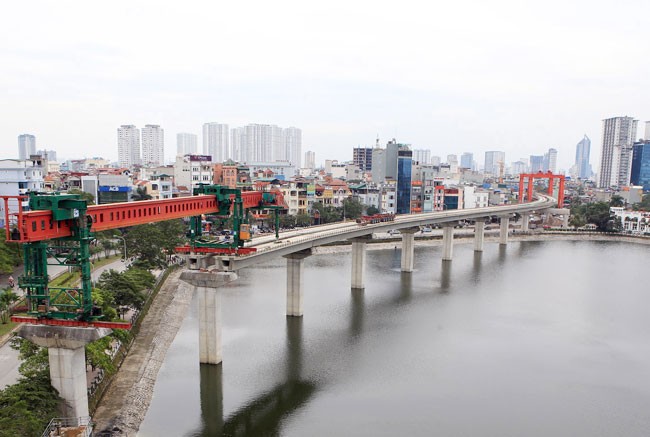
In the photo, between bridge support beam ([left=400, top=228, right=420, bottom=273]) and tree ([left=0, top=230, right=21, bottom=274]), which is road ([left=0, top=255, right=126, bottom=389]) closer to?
tree ([left=0, top=230, right=21, bottom=274])

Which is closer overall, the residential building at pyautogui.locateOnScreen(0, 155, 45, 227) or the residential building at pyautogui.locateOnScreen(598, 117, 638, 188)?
the residential building at pyautogui.locateOnScreen(0, 155, 45, 227)

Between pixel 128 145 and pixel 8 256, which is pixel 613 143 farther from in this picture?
pixel 8 256

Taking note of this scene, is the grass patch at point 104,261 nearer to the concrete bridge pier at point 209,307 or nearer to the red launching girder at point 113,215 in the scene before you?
the concrete bridge pier at point 209,307

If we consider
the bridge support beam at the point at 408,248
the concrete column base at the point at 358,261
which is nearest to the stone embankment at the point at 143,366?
the concrete column base at the point at 358,261

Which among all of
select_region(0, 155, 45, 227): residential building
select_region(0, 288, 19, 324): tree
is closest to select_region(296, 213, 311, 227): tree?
select_region(0, 155, 45, 227): residential building

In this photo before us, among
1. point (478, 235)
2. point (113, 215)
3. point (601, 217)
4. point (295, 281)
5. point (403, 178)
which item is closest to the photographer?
point (113, 215)

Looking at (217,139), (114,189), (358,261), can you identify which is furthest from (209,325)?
(217,139)
